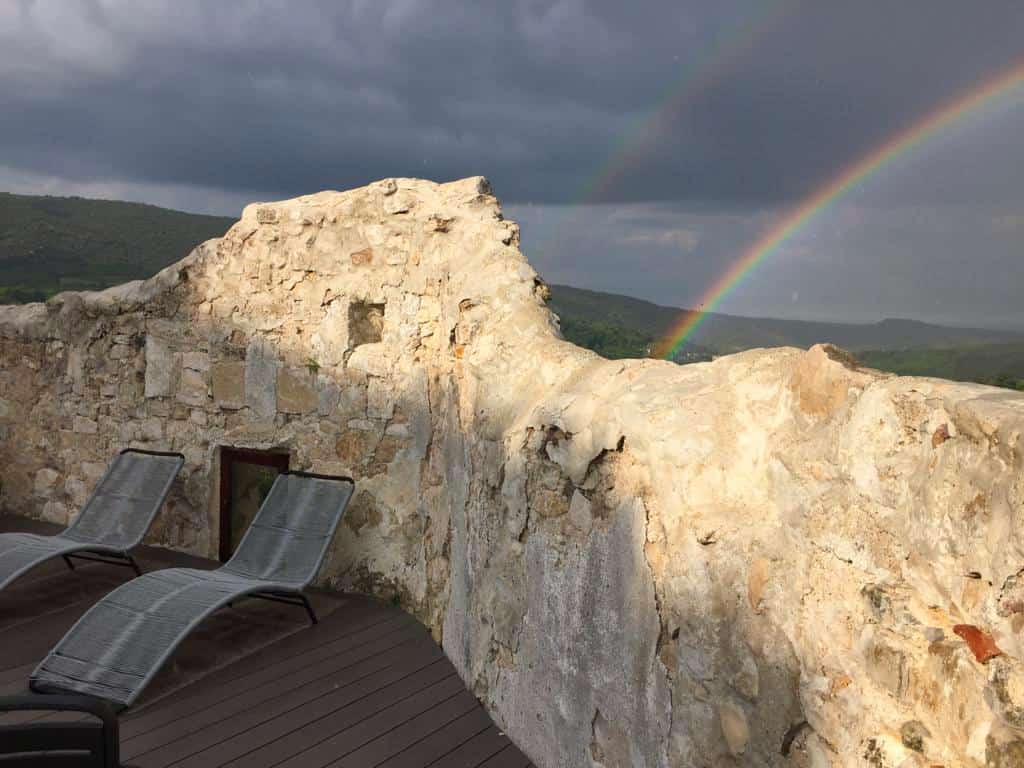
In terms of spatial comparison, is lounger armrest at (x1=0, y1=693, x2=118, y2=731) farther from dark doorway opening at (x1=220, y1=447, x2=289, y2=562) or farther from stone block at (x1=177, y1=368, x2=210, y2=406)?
stone block at (x1=177, y1=368, x2=210, y2=406)

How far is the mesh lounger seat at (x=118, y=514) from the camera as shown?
4.85 meters

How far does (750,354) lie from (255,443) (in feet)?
12.2

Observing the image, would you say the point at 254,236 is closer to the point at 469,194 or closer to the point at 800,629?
the point at 469,194

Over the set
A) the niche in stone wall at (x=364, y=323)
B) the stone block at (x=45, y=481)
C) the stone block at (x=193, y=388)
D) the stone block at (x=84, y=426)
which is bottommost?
the stone block at (x=45, y=481)

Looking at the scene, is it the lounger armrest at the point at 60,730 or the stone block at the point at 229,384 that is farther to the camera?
the stone block at the point at 229,384

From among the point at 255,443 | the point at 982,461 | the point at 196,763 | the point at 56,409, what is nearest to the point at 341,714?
the point at 196,763

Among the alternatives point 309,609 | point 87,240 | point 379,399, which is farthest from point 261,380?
point 87,240

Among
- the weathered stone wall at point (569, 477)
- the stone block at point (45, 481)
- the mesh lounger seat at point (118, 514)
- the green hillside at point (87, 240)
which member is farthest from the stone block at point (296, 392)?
the green hillside at point (87, 240)

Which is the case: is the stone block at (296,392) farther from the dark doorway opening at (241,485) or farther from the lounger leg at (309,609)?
the lounger leg at (309,609)

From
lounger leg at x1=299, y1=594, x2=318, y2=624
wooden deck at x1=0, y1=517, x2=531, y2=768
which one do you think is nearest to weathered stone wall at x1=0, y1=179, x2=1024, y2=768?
wooden deck at x1=0, y1=517, x2=531, y2=768

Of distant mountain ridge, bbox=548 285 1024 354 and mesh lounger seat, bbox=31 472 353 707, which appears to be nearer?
mesh lounger seat, bbox=31 472 353 707

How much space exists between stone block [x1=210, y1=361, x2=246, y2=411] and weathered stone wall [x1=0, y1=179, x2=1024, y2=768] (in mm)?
22

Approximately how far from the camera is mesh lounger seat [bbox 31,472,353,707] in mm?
3625

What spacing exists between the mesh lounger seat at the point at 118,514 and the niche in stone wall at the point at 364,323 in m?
1.48
